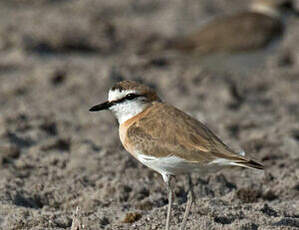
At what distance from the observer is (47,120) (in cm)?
751

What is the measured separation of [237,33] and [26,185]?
5.40 meters

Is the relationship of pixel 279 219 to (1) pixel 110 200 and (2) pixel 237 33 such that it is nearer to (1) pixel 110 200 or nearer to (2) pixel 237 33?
(1) pixel 110 200

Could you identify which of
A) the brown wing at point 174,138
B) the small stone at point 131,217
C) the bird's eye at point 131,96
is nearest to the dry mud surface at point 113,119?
the small stone at point 131,217

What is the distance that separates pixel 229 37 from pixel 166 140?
19.6 feet

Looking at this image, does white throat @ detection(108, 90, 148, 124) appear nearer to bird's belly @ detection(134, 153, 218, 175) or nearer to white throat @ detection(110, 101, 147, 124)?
white throat @ detection(110, 101, 147, 124)

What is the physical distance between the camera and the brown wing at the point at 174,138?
4156mm

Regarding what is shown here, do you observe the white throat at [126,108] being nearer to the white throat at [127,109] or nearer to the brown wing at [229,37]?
the white throat at [127,109]

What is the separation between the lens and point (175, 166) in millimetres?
4188

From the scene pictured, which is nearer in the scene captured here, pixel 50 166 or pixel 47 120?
pixel 50 166

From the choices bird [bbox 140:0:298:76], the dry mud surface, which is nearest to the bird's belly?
the dry mud surface

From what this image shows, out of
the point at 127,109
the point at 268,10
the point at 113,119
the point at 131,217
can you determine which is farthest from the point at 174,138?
the point at 268,10

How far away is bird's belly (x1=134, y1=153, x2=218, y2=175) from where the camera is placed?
13.6ft

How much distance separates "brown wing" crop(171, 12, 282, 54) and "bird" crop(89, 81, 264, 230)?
5403 mm

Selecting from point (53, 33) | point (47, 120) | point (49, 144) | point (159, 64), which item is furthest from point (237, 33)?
point (49, 144)
